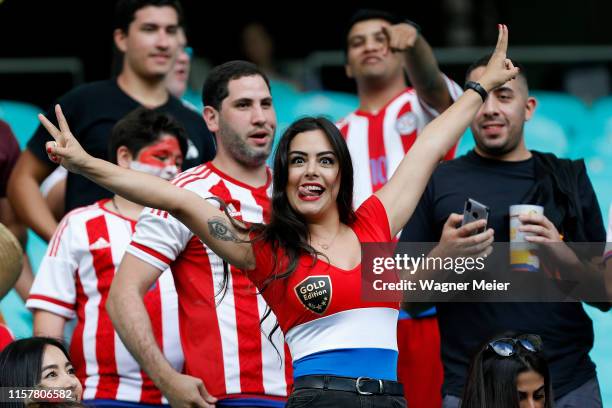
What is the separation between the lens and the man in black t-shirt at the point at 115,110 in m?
5.96

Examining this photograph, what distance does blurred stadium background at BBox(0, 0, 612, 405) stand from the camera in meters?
9.77

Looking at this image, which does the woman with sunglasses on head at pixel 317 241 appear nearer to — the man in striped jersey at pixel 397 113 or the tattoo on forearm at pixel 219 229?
the tattoo on forearm at pixel 219 229

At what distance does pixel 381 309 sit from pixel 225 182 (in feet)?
3.59

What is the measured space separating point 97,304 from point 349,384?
1689 millimetres

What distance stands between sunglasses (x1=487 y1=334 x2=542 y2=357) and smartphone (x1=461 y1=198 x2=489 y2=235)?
0.41m

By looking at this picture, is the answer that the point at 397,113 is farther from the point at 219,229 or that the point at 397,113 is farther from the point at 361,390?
the point at 361,390

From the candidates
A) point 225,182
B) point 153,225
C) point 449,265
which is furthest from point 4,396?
point 449,265

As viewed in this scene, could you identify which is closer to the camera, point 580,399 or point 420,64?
point 580,399

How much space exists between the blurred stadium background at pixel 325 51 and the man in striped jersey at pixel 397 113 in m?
2.81

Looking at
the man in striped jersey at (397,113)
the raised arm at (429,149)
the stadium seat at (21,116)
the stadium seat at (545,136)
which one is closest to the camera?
the raised arm at (429,149)

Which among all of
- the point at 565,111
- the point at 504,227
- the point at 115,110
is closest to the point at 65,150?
the point at 504,227

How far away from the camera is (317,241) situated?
4.19 meters

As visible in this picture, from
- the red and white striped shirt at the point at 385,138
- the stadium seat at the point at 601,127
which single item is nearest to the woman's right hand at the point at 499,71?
the red and white striped shirt at the point at 385,138

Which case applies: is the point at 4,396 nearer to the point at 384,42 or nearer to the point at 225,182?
the point at 225,182
